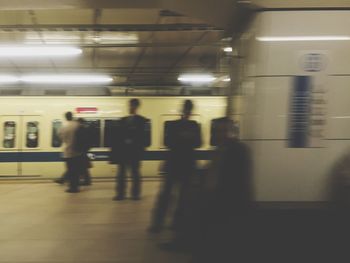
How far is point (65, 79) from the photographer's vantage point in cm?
1270

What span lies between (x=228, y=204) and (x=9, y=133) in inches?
409

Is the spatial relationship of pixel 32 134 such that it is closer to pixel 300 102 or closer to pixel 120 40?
pixel 120 40

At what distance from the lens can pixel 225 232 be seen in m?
4.06

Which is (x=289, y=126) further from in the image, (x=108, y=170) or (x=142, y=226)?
(x=108, y=170)

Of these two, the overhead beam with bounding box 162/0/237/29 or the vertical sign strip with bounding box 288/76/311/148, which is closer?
the vertical sign strip with bounding box 288/76/311/148

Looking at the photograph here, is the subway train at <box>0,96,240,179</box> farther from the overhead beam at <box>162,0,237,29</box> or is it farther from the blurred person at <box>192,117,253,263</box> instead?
the blurred person at <box>192,117,253,263</box>

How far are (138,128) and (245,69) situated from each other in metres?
3.96

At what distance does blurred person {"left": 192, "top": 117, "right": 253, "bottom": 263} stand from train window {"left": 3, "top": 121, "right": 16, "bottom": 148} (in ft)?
32.6

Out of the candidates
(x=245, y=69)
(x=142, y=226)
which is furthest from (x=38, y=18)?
(x=245, y=69)

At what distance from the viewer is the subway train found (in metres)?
13.1

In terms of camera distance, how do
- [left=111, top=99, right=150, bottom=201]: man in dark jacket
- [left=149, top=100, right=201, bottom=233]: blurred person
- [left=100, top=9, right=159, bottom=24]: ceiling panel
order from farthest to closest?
[left=100, top=9, right=159, bottom=24]: ceiling panel → [left=111, top=99, right=150, bottom=201]: man in dark jacket → [left=149, top=100, right=201, bottom=233]: blurred person

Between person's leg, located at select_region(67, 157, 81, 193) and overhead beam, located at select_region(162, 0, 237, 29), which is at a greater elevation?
overhead beam, located at select_region(162, 0, 237, 29)

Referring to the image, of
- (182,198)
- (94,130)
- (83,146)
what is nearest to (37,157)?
(94,130)

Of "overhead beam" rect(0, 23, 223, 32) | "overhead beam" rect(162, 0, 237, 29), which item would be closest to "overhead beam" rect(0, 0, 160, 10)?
"overhead beam" rect(162, 0, 237, 29)
